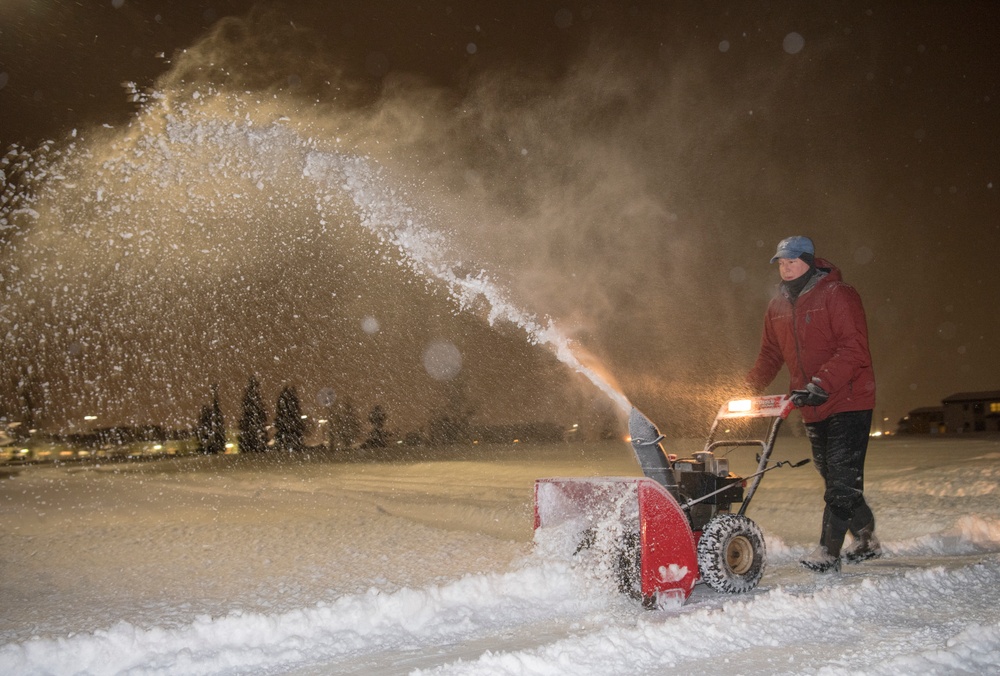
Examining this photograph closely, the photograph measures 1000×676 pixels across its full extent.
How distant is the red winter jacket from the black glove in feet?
0.27

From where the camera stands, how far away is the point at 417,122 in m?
9.99

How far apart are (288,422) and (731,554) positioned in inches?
1909

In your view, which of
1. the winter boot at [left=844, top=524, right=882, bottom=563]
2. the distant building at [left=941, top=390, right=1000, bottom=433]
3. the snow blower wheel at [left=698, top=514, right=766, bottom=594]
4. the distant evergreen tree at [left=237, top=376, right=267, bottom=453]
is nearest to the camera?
the snow blower wheel at [left=698, top=514, right=766, bottom=594]

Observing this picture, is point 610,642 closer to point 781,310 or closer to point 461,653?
point 461,653

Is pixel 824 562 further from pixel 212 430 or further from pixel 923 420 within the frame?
pixel 923 420

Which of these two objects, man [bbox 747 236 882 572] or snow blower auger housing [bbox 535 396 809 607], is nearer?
snow blower auger housing [bbox 535 396 809 607]

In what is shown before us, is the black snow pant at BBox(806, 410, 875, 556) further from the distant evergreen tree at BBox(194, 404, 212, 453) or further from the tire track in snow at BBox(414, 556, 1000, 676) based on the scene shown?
the distant evergreen tree at BBox(194, 404, 212, 453)

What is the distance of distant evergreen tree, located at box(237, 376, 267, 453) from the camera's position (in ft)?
159

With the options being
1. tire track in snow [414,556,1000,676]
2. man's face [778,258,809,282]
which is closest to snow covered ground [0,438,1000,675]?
tire track in snow [414,556,1000,676]

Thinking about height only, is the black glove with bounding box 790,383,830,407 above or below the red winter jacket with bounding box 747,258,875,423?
below

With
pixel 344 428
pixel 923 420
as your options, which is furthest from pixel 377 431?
pixel 923 420

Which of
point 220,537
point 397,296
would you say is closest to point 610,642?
point 220,537

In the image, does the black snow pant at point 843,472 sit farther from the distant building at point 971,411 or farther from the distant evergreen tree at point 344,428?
the distant building at point 971,411

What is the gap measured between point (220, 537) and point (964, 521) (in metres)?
7.34
